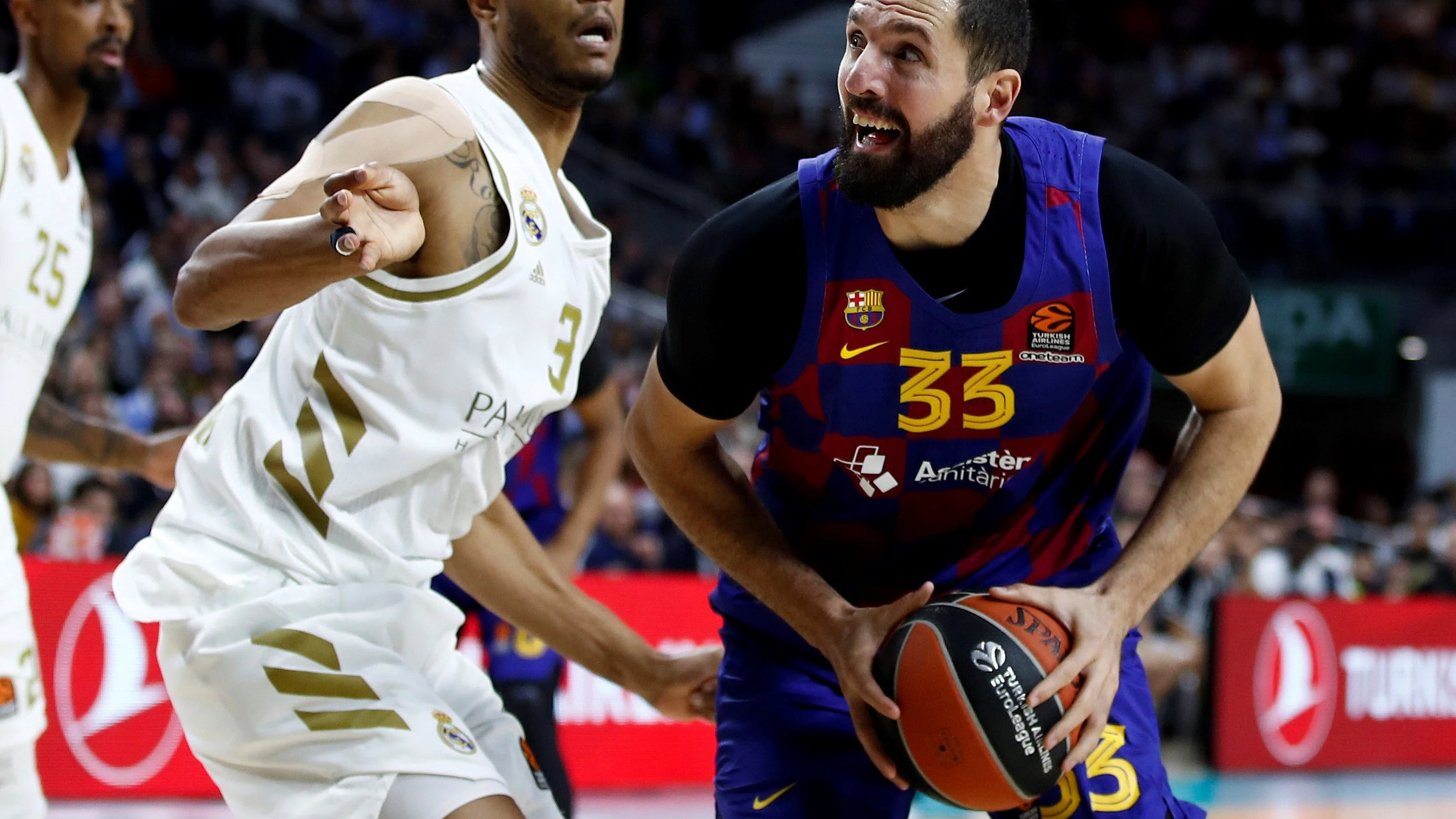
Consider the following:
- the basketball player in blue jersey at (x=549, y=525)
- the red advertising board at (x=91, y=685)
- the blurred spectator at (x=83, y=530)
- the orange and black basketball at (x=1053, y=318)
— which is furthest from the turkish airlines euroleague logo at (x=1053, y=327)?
the blurred spectator at (x=83, y=530)

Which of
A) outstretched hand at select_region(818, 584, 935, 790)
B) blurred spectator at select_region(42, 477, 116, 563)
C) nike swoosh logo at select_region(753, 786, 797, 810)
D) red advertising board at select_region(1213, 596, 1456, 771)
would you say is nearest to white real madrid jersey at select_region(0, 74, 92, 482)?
nike swoosh logo at select_region(753, 786, 797, 810)

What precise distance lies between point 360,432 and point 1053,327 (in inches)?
50.7

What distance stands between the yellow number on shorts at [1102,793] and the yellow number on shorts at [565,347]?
4.07ft

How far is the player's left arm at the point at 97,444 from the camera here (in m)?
3.62

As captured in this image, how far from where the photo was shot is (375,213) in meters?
2.32

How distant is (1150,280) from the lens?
9.05 ft

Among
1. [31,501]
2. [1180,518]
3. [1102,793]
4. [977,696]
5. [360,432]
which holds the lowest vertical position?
[31,501]

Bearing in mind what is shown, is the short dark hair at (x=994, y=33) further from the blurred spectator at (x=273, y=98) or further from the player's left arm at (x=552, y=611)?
the blurred spectator at (x=273, y=98)

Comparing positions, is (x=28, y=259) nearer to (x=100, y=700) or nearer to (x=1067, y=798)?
(x=1067, y=798)

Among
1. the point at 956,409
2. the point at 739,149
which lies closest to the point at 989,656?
the point at 956,409

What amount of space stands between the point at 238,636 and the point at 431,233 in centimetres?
79

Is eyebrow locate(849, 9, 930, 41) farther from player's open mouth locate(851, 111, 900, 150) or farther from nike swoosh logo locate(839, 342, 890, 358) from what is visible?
nike swoosh logo locate(839, 342, 890, 358)

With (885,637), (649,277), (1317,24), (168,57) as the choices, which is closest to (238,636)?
(885,637)

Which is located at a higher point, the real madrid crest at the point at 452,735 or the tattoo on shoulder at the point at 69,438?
the real madrid crest at the point at 452,735
